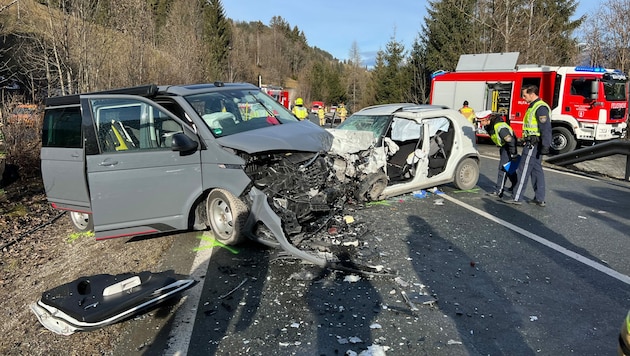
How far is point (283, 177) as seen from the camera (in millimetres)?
4801

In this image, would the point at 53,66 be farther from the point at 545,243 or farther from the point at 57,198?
the point at 545,243

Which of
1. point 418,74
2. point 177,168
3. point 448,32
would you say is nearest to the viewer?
point 177,168

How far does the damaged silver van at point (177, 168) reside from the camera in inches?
180

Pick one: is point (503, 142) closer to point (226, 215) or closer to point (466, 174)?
point (466, 174)

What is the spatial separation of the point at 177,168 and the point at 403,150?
13.8ft

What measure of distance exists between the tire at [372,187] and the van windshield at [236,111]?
156 cm

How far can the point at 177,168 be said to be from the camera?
15.5 ft

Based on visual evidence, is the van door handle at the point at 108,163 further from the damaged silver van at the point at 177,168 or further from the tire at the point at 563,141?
the tire at the point at 563,141

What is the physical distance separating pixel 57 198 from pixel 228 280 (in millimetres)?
2587

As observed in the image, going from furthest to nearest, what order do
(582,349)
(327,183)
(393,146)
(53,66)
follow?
Answer: (53,66), (393,146), (327,183), (582,349)

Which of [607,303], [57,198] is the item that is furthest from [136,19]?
[607,303]

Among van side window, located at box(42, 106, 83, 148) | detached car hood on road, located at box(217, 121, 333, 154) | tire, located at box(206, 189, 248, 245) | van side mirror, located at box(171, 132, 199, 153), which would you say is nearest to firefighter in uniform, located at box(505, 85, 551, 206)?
detached car hood on road, located at box(217, 121, 333, 154)

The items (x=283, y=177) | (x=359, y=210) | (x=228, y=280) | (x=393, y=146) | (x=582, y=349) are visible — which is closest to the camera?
(x=582, y=349)

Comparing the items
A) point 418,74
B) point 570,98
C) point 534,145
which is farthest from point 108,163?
point 418,74
